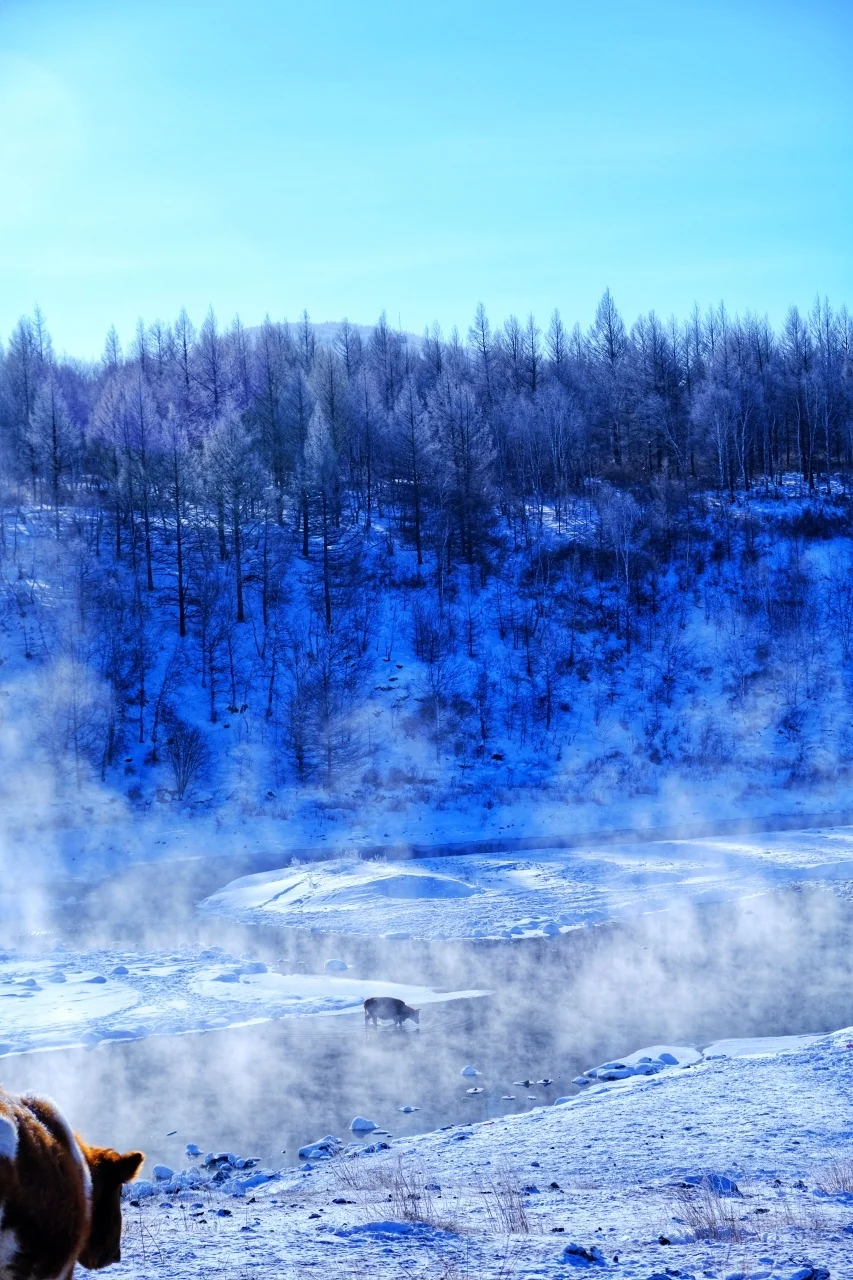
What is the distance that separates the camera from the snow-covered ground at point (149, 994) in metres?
17.9

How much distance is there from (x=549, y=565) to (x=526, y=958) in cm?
3834

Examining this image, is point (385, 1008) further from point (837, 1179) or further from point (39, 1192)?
point (39, 1192)

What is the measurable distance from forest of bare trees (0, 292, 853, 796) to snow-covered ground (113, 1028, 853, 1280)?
103 ft

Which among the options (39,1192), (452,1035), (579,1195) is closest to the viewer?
(39,1192)

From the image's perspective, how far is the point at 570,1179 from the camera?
10.4 metres

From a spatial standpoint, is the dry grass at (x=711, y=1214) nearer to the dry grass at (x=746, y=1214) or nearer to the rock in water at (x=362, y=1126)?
the dry grass at (x=746, y=1214)

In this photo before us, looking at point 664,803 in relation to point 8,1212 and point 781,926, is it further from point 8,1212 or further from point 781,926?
point 8,1212

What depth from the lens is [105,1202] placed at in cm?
516

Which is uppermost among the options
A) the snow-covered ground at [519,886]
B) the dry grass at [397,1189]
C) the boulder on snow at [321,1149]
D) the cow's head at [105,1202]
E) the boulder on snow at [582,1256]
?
the cow's head at [105,1202]

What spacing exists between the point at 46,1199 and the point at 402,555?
55.2 metres

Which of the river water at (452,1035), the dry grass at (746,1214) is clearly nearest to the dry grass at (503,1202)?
the dry grass at (746,1214)

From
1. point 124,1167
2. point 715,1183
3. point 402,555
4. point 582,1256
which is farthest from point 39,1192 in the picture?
point 402,555

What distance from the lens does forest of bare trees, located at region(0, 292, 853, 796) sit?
4734 cm

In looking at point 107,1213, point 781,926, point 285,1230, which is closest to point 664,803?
point 781,926
